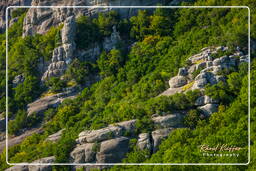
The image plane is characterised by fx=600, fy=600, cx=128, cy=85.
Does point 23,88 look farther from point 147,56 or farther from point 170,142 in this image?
point 170,142

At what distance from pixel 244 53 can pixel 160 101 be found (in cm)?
431

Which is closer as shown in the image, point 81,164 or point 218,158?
point 218,158

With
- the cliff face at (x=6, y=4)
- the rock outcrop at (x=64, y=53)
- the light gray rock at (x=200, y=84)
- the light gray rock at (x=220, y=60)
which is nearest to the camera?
the light gray rock at (x=200, y=84)

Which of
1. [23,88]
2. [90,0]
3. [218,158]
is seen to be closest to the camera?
[218,158]

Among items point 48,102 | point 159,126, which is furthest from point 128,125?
point 48,102

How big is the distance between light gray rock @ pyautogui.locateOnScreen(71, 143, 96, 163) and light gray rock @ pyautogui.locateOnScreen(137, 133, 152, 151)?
6.20 feet

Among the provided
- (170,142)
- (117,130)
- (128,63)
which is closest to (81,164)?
(117,130)

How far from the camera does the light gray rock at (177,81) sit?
84.8ft

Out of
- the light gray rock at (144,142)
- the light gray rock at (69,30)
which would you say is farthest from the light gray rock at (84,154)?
the light gray rock at (69,30)

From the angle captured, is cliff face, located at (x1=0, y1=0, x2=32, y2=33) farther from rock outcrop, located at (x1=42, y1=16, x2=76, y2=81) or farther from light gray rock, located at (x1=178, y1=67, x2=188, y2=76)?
light gray rock, located at (x1=178, y1=67, x2=188, y2=76)

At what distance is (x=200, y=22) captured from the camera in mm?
29250

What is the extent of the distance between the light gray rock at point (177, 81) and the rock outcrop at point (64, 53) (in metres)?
5.54

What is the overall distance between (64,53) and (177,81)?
6.51 m

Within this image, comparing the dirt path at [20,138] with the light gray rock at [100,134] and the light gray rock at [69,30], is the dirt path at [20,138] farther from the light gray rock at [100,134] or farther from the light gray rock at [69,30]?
the light gray rock at [69,30]
